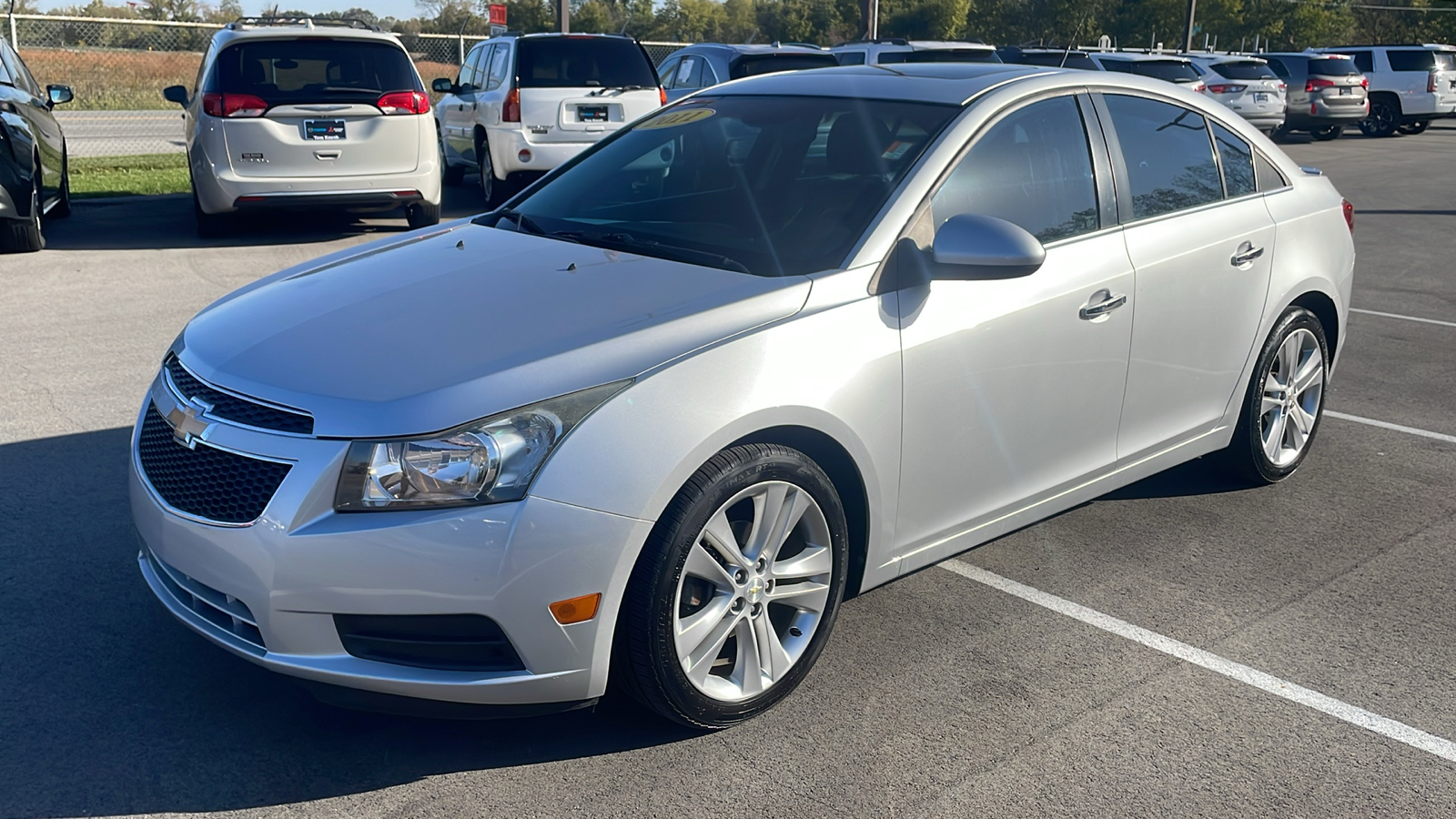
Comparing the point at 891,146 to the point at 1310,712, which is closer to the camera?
the point at 1310,712

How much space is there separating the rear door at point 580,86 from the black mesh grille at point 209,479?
9.81 meters

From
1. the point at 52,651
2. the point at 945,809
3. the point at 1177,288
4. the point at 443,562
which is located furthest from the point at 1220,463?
the point at 52,651

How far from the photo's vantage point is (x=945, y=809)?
9.77 feet

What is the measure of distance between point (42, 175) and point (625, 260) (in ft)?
29.0

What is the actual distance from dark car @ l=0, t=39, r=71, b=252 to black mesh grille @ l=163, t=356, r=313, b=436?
733 centimetres

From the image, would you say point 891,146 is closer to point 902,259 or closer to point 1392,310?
point 902,259

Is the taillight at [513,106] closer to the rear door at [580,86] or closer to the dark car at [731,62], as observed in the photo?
the rear door at [580,86]

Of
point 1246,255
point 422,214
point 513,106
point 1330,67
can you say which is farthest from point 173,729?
point 1330,67

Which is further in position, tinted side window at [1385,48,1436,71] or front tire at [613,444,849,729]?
tinted side window at [1385,48,1436,71]

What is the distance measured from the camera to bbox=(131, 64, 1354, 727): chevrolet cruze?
2.88 meters

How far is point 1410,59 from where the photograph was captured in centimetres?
2945

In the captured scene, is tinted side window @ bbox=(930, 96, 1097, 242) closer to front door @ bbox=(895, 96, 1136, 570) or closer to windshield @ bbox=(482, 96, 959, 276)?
front door @ bbox=(895, 96, 1136, 570)

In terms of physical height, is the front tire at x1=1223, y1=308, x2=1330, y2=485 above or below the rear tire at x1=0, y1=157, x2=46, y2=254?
above

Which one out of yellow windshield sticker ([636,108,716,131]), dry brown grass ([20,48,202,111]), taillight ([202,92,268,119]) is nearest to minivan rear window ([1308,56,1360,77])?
taillight ([202,92,268,119])
